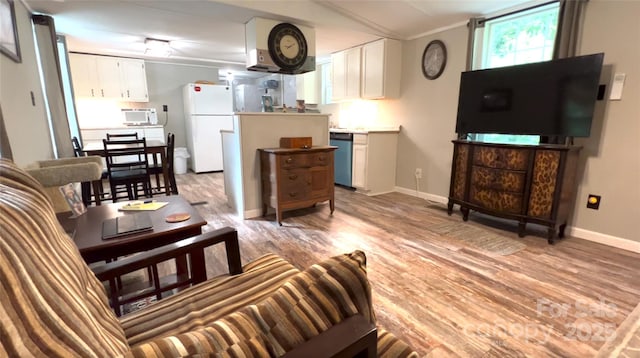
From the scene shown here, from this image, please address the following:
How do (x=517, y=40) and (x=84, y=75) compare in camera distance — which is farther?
(x=84, y=75)

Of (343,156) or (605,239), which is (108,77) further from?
(605,239)

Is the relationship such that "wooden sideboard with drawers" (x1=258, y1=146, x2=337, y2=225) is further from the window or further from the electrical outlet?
the electrical outlet

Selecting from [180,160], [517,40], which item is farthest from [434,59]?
[180,160]

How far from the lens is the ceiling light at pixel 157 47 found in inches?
171

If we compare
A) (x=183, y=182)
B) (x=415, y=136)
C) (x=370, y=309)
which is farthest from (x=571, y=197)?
(x=183, y=182)

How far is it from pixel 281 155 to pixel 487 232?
2.12 meters

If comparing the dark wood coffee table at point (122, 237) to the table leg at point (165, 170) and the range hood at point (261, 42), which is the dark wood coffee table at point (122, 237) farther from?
the range hood at point (261, 42)

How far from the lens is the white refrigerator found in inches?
219

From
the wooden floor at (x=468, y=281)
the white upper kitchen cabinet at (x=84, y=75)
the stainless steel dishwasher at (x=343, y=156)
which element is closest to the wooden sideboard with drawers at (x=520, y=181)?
the wooden floor at (x=468, y=281)

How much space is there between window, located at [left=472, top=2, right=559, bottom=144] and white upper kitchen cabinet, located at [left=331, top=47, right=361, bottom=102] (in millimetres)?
1704

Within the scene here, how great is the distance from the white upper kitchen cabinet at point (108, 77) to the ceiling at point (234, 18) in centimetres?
49

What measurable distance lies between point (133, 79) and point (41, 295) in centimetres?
611

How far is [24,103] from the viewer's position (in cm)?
240

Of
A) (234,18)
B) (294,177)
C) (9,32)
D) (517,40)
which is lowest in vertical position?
(294,177)
